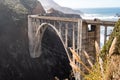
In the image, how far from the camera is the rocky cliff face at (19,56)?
42.9 m

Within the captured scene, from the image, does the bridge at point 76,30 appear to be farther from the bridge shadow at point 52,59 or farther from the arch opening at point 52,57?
the bridge shadow at point 52,59

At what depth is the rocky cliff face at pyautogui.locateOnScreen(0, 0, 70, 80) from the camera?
1689 inches

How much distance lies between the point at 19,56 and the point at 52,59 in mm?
5000

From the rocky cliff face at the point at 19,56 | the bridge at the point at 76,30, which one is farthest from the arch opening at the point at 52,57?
the bridge at the point at 76,30

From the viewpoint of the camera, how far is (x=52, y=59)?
46.0m

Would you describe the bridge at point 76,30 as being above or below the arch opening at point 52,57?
above

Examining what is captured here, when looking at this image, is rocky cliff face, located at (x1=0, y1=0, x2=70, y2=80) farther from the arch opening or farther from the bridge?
the bridge

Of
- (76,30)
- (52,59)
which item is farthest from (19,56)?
(76,30)

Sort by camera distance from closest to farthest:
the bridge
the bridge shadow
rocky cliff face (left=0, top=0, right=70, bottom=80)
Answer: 1. the bridge
2. rocky cliff face (left=0, top=0, right=70, bottom=80)
3. the bridge shadow

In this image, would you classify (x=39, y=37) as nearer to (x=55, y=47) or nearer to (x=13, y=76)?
(x=55, y=47)

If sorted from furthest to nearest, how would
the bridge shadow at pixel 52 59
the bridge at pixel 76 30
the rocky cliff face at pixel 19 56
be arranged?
the bridge shadow at pixel 52 59 → the rocky cliff face at pixel 19 56 → the bridge at pixel 76 30

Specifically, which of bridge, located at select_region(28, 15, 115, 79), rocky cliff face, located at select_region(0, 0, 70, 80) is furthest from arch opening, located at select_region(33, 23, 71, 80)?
bridge, located at select_region(28, 15, 115, 79)

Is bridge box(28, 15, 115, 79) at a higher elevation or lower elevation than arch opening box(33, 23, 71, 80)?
higher

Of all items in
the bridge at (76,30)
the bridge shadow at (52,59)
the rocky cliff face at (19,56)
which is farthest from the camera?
the bridge shadow at (52,59)
